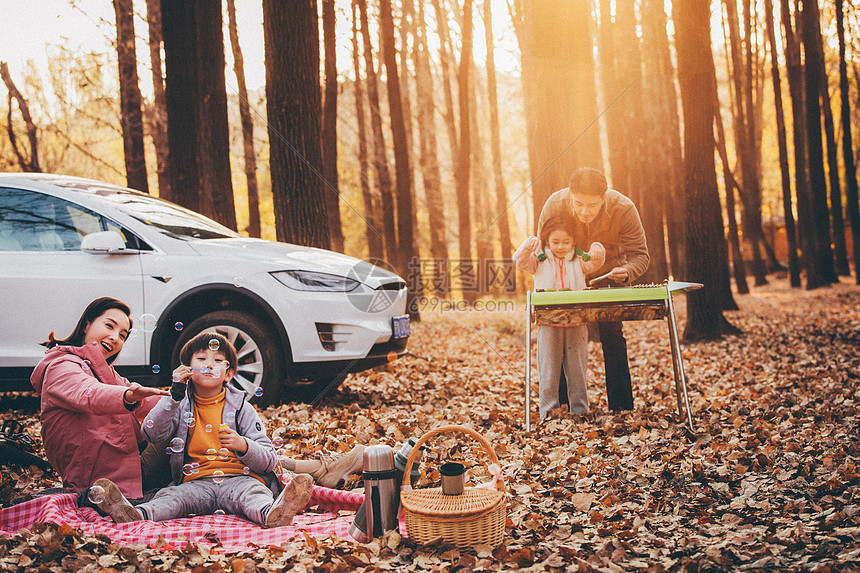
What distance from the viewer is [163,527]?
134 inches

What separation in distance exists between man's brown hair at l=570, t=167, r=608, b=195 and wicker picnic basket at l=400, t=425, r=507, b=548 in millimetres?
2727

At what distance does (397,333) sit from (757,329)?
7702mm

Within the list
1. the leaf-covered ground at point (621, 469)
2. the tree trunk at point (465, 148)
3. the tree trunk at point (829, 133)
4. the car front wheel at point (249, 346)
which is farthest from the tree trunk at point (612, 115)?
the car front wheel at point (249, 346)

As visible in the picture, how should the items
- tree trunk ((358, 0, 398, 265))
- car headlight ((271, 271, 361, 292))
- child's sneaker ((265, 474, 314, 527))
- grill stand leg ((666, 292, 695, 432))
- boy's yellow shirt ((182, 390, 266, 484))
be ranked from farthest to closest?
tree trunk ((358, 0, 398, 265)), car headlight ((271, 271, 361, 292)), grill stand leg ((666, 292, 695, 432)), boy's yellow shirt ((182, 390, 266, 484)), child's sneaker ((265, 474, 314, 527))

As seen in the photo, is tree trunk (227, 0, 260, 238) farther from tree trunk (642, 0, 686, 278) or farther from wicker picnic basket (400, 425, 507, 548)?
wicker picnic basket (400, 425, 507, 548)

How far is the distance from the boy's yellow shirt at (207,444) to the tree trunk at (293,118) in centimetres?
495

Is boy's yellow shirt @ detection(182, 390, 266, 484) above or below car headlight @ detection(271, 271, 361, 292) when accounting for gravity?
below

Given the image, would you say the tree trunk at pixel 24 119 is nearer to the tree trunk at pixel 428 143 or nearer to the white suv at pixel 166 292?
the tree trunk at pixel 428 143

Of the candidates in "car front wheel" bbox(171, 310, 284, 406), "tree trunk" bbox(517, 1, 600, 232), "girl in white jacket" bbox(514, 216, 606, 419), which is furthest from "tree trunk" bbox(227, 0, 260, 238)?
"girl in white jacket" bbox(514, 216, 606, 419)

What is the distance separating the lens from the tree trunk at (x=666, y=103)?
2012 centimetres

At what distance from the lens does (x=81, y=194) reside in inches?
236

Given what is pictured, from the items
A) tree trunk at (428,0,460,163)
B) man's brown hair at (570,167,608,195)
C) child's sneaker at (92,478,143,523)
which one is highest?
tree trunk at (428,0,460,163)

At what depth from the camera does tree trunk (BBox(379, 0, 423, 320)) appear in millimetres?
15977

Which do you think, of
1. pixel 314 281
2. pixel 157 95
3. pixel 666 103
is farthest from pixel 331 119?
pixel 666 103
